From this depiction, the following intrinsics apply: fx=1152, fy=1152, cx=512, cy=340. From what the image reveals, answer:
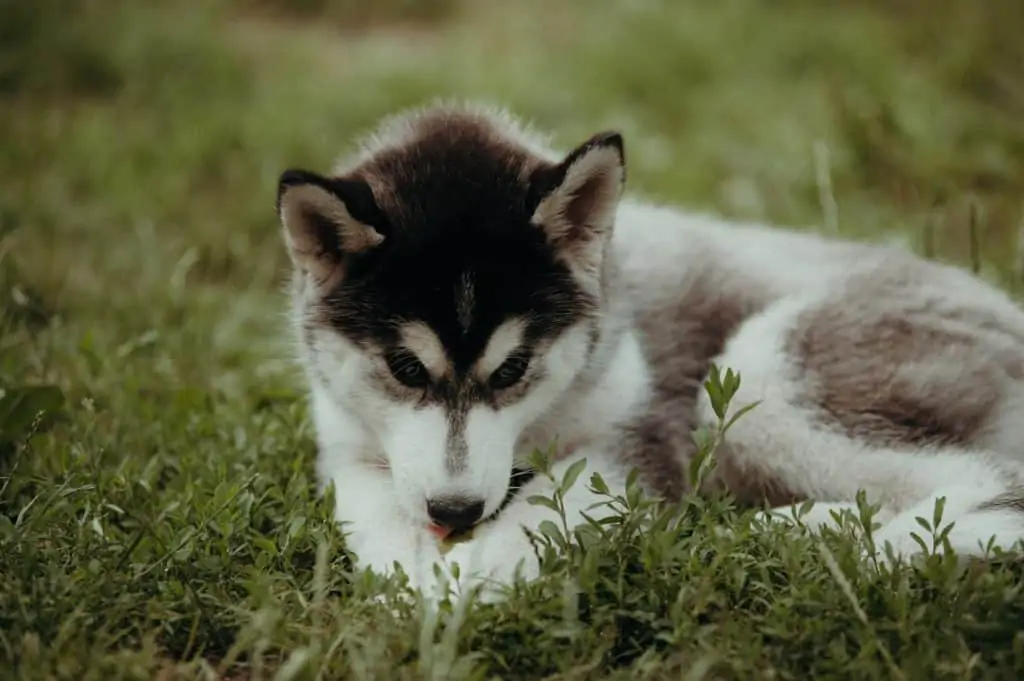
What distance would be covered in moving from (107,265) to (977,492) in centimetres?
462

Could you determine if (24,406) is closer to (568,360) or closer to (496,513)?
(496,513)

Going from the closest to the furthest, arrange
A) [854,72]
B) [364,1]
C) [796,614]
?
[796,614] < [854,72] < [364,1]

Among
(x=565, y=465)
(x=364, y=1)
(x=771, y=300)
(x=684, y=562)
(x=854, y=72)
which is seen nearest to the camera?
(x=684, y=562)

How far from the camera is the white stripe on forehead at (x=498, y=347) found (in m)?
3.35

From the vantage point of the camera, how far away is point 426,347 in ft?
10.9

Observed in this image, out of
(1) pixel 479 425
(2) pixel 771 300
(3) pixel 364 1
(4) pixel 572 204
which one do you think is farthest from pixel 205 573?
(3) pixel 364 1

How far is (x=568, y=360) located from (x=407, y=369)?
0.53 metres

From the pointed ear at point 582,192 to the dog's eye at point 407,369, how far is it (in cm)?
56

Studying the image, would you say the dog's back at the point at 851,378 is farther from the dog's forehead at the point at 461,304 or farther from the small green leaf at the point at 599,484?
the dog's forehead at the point at 461,304

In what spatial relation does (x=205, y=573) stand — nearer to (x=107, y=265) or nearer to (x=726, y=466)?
(x=726, y=466)

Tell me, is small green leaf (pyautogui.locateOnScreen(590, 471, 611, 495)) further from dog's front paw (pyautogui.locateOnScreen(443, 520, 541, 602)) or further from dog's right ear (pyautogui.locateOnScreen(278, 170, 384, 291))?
dog's right ear (pyautogui.locateOnScreen(278, 170, 384, 291))

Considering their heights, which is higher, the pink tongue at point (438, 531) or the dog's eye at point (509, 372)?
the dog's eye at point (509, 372)

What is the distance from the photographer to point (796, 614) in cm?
297

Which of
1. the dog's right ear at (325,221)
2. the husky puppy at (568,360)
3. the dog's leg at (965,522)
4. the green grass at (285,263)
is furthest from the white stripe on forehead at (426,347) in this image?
the dog's leg at (965,522)
